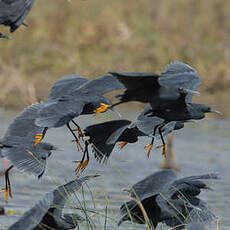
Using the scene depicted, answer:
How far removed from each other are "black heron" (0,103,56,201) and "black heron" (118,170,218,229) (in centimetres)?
49

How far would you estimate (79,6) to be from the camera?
24.2 m

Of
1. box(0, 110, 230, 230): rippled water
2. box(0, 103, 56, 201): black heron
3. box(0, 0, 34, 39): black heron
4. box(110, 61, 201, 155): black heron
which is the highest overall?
box(0, 0, 34, 39): black heron

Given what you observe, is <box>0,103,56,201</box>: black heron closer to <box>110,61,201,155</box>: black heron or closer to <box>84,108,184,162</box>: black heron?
<box>84,108,184,162</box>: black heron

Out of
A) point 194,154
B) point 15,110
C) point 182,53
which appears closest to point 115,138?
point 194,154

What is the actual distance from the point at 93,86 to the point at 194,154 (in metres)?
9.38

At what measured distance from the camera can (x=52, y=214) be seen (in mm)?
3141

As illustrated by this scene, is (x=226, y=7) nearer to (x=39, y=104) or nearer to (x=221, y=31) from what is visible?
(x=221, y=31)

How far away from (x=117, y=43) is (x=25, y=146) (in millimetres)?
18831

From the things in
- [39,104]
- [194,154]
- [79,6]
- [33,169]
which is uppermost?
[79,6]

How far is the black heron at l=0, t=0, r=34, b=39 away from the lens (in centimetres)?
305

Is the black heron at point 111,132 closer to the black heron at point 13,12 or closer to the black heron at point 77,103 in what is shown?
the black heron at point 77,103

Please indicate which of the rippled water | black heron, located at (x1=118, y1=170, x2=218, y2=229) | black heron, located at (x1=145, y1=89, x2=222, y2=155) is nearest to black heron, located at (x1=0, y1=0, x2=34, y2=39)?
black heron, located at (x1=145, y1=89, x2=222, y2=155)

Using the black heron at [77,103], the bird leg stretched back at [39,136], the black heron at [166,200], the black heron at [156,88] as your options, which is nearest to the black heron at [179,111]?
the black heron at [156,88]

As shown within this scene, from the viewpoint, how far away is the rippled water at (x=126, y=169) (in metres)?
6.92
